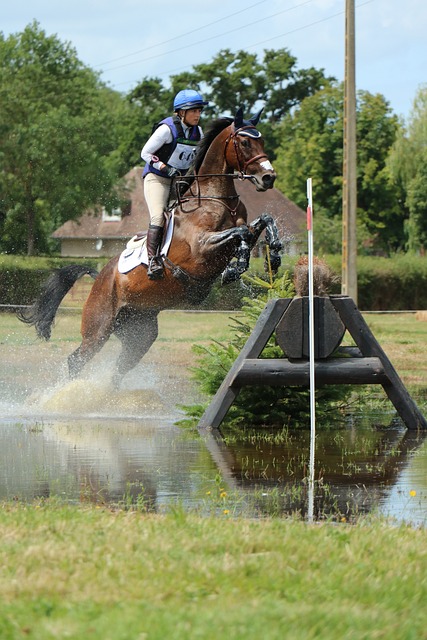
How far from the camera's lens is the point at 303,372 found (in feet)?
35.0

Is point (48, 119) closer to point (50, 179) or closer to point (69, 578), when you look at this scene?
point (50, 179)

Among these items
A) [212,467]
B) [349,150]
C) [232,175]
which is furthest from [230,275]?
[349,150]

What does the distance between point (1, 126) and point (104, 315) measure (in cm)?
3424

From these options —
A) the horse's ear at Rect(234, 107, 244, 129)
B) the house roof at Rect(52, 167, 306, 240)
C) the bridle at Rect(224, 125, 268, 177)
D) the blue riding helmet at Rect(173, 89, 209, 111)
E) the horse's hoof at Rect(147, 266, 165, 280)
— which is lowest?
the house roof at Rect(52, 167, 306, 240)

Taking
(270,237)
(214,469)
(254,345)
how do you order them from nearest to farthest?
(214,469)
(254,345)
(270,237)

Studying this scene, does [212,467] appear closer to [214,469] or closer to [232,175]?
[214,469]

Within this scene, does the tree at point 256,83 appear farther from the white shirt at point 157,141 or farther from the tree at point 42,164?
the white shirt at point 157,141

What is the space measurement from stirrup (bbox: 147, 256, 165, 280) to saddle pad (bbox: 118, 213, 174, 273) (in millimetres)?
91

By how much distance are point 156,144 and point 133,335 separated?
2979mm

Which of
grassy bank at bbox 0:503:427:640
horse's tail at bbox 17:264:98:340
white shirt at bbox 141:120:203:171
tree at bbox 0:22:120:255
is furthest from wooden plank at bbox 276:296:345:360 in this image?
tree at bbox 0:22:120:255

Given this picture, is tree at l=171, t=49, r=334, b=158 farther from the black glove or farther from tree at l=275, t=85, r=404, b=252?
the black glove

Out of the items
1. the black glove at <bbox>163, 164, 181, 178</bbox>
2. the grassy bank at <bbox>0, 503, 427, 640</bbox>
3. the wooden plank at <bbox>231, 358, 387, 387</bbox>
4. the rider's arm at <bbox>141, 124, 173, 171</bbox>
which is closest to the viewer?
the grassy bank at <bbox>0, 503, 427, 640</bbox>

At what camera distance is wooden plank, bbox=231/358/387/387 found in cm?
1068

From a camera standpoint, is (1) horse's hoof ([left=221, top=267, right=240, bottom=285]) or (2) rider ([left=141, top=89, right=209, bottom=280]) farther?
(2) rider ([left=141, top=89, right=209, bottom=280])
